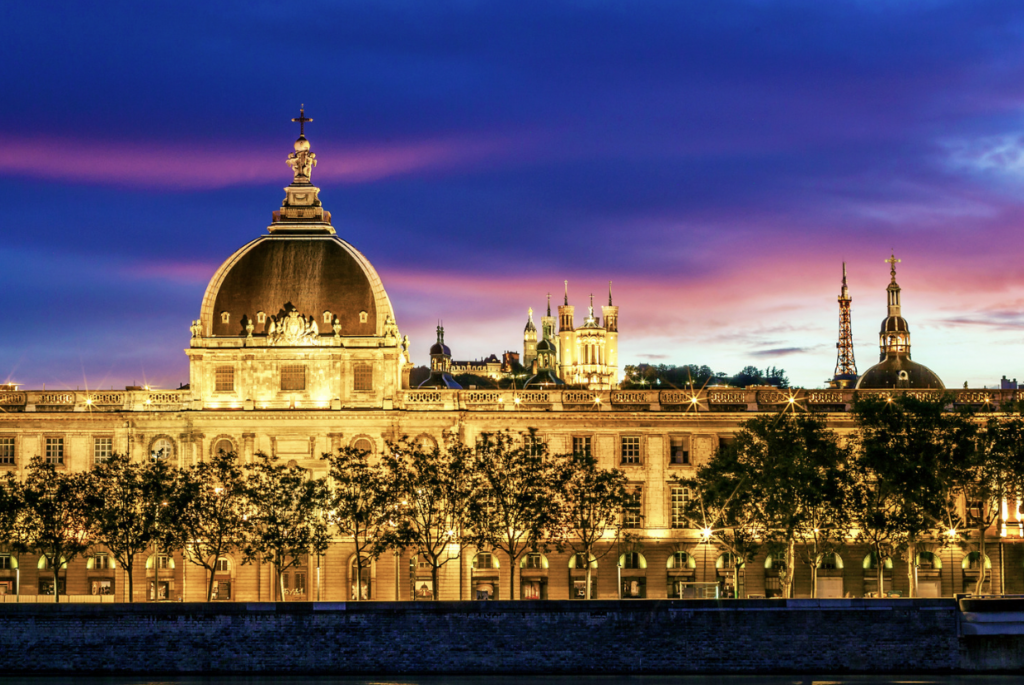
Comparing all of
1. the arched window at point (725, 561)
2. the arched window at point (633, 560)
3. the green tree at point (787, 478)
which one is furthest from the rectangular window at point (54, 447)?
the arched window at point (725, 561)

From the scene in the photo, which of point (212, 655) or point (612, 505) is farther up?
point (612, 505)

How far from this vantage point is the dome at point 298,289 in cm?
12594

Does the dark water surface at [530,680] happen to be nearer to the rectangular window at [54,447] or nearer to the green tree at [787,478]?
the green tree at [787,478]

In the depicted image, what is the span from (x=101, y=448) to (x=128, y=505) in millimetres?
14990

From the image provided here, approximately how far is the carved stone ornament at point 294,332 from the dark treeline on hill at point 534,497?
11127 millimetres

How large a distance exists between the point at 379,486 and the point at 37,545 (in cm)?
2053

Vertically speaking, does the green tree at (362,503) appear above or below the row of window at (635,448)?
below

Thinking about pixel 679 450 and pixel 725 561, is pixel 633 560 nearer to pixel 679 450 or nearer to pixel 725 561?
pixel 725 561

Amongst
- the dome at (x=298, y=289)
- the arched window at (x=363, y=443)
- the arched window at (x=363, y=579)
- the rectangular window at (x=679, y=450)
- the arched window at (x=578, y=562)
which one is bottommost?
the arched window at (x=363, y=579)

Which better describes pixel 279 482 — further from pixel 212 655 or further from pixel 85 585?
pixel 212 655

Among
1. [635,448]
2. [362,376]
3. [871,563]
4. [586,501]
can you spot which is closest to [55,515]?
[362,376]

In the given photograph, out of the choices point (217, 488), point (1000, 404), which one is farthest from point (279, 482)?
point (1000, 404)

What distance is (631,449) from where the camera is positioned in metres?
123

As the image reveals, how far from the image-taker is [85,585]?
121 meters
